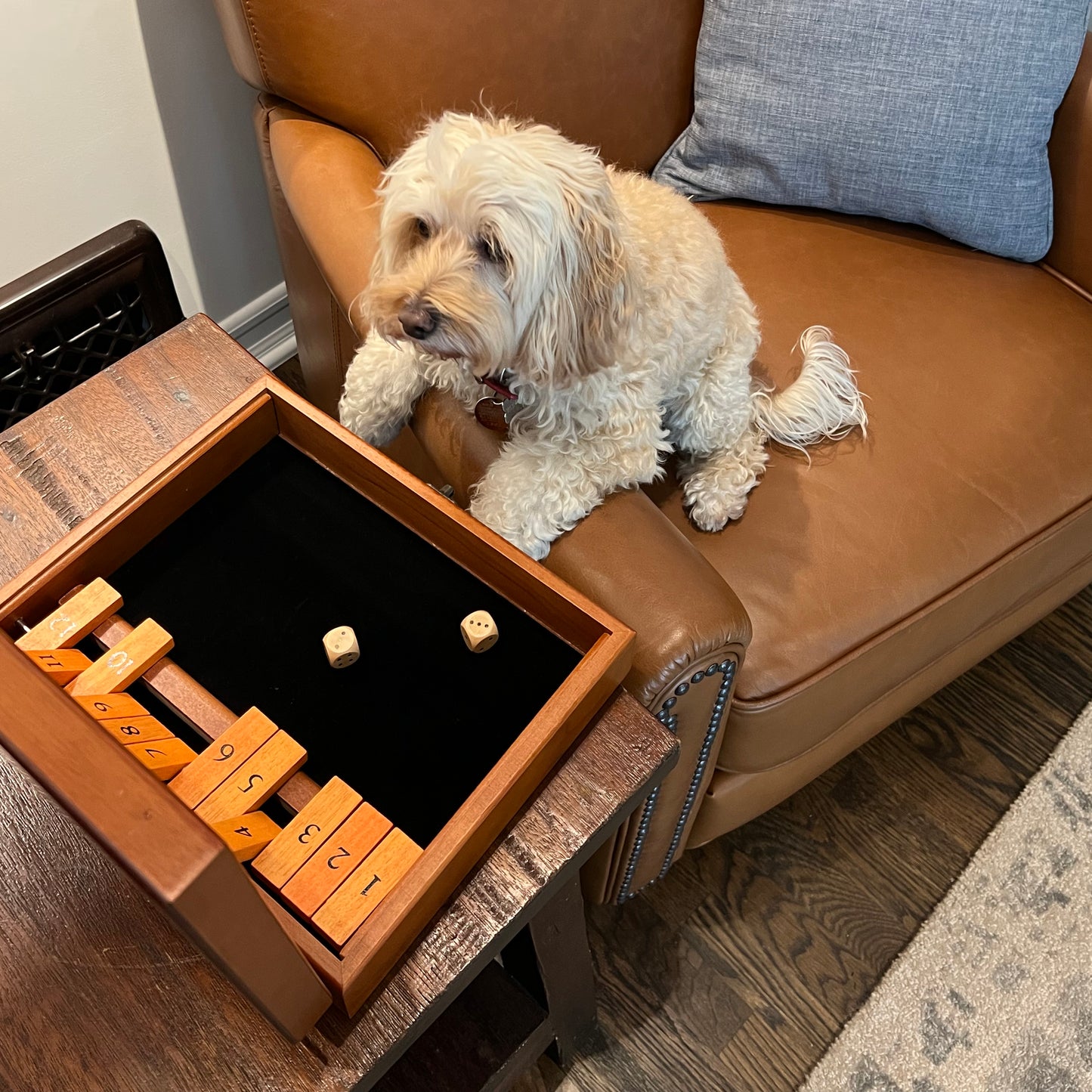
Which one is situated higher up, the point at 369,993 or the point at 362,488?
the point at 362,488

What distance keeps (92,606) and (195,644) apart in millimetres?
85

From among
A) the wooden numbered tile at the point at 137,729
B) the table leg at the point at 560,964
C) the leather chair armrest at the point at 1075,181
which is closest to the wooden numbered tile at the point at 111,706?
the wooden numbered tile at the point at 137,729

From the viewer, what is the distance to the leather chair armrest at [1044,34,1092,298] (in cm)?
123

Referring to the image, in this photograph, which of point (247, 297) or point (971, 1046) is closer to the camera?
point (971, 1046)

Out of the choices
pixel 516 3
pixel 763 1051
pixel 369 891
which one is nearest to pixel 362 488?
pixel 369 891

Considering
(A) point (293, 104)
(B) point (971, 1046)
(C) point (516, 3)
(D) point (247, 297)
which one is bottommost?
(B) point (971, 1046)

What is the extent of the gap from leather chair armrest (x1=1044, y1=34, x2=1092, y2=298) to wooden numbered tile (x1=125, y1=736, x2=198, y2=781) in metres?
1.37

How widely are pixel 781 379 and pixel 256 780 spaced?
0.86 metres

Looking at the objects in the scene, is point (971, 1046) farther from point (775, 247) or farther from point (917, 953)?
point (775, 247)

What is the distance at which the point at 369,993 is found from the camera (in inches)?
23.0

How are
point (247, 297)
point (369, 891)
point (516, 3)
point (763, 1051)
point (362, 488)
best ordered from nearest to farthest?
point (369, 891) → point (362, 488) → point (516, 3) → point (763, 1051) → point (247, 297)

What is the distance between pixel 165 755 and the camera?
62 cm

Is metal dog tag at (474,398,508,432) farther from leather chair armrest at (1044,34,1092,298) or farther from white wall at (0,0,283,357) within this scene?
leather chair armrest at (1044,34,1092,298)

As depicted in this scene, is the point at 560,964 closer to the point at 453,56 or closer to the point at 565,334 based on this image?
the point at 565,334
